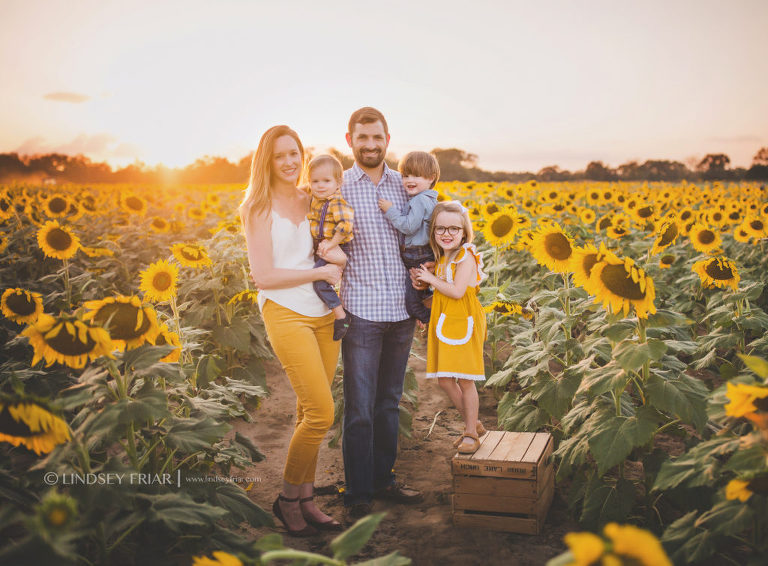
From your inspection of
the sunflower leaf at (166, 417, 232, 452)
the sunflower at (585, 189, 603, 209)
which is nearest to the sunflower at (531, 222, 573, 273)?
the sunflower leaf at (166, 417, 232, 452)

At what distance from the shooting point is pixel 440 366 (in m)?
3.77

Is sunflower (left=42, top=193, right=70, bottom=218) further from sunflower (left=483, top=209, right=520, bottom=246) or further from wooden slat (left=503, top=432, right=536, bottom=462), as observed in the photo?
wooden slat (left=503, top=432, right=536, bottom=462)

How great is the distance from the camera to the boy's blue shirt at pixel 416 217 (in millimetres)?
3742

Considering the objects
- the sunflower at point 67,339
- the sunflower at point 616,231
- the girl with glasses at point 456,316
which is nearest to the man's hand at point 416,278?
the girl with glasses at point 456,316

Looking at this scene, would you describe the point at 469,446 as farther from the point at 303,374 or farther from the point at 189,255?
the point at 189,255

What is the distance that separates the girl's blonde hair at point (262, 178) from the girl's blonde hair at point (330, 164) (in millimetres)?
192

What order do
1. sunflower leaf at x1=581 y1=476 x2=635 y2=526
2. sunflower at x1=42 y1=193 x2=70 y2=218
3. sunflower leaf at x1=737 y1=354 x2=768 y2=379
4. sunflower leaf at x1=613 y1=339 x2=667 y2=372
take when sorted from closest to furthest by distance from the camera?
sunflower leaf at x1=737 y1=354 x2=768 y2=379, sunflower leaf at x1=613 y1=339 x2=667 y2=372, sunflower leaf at x1=581 y1=476 x2=635 y2=526, sunflower at x1=42 y1=193 x2=70 y2=218

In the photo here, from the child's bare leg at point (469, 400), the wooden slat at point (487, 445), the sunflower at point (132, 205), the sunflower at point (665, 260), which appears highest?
the sunflower at point (132, 205)

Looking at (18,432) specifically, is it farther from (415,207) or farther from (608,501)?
(608,501)

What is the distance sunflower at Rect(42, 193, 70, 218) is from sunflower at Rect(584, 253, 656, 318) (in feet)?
25.8

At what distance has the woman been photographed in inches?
135

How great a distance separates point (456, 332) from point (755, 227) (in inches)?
194

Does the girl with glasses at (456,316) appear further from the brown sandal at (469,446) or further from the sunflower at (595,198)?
the sunflower at (595,198)

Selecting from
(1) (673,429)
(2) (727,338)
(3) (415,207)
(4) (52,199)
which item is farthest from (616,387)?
(4) (52,199)
